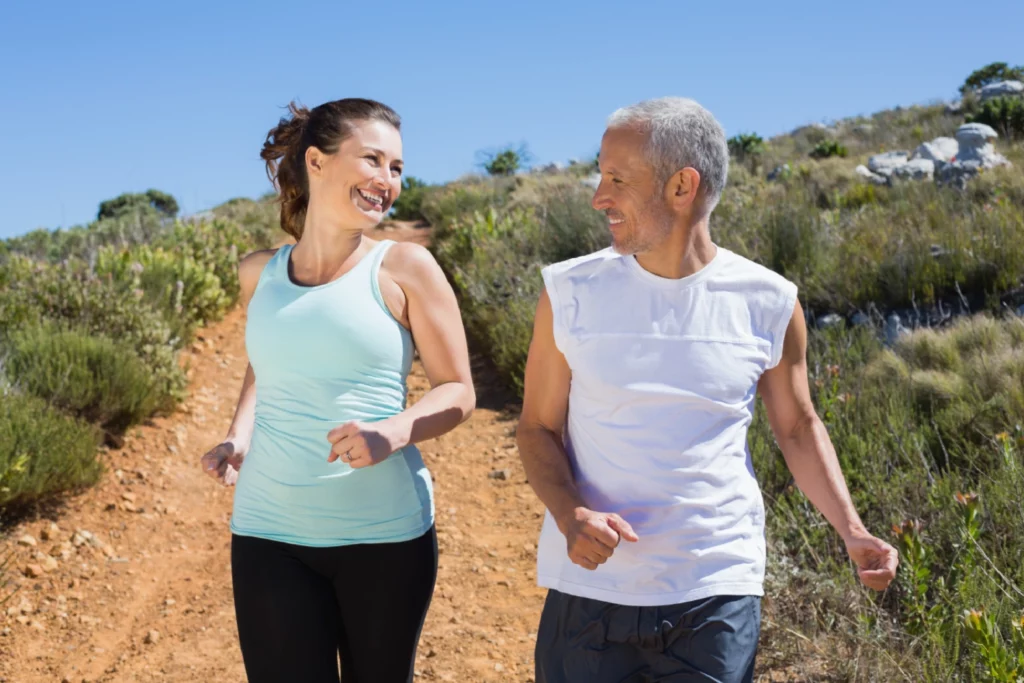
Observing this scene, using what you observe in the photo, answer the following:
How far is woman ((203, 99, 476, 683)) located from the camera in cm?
222

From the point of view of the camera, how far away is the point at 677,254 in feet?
6.73

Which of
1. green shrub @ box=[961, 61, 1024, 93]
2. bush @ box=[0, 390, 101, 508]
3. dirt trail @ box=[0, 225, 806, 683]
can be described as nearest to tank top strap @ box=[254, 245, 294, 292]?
dirt trail @ box=[0, 225, 806, 683]

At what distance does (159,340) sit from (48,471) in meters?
2.39

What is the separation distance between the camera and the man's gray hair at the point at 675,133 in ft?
6.43

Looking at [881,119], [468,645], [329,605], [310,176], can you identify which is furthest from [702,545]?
[881,119]

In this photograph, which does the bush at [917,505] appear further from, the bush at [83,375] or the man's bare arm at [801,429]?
the bush at [83,375]

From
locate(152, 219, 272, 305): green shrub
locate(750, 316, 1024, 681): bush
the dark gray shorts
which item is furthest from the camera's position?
locate(152, 219, 272, 305): green shrub

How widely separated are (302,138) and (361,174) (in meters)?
0.23

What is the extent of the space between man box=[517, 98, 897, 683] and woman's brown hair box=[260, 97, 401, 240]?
729 millimetres

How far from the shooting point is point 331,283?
2.40 m

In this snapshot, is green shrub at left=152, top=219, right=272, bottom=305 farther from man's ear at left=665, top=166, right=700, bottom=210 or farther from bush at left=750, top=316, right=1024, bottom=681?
man's ear at left=665, top=166, right=700, bottom=210

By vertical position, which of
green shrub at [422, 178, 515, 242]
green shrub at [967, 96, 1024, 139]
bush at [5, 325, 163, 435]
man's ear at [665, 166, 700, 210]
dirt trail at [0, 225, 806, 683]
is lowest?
dirt trail at [0, 225, 806, 683]

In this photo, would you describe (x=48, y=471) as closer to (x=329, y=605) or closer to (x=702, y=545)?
(x=329, y=605)

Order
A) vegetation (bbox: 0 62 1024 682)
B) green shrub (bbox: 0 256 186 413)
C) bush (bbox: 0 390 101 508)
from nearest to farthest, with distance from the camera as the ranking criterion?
1. vegetation (bbox: 0 62 1024 682)
2. bush (bbox: 0 390 101 508)
3. green shrub (bbox: 0 256 186 413)
